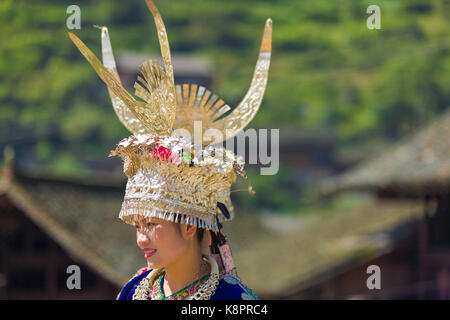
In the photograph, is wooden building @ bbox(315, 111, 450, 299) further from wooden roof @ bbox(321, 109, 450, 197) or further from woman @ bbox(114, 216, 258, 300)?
woman @ bbox(114, 216, 258, 300)

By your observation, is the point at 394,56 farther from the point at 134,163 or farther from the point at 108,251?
the point at 134,163

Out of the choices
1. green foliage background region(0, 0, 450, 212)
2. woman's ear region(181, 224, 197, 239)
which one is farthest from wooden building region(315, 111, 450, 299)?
green foliage background region(0, 0, 450, 212)

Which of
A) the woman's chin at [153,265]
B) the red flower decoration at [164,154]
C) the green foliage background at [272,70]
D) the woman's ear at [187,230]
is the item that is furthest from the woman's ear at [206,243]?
the green foliage background at [272,70]

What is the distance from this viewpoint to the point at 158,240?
192 inches

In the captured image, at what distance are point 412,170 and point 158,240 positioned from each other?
9591mm

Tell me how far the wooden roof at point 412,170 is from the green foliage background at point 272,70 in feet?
61.6

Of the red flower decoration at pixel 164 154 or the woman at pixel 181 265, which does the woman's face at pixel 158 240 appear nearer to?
the woman at pixel 181 265

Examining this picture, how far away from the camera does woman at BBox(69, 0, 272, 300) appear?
193 inches

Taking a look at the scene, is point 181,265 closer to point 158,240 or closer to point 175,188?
point 158,240

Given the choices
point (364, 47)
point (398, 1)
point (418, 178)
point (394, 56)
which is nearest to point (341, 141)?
point (394, 56)

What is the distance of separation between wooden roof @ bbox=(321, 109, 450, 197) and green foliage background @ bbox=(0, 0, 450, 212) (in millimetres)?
18767

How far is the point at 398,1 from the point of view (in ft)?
170

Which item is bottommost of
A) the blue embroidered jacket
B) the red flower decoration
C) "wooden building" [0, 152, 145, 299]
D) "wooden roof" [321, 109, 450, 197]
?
the blue embroidered jacket

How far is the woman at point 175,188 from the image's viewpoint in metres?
4.89
